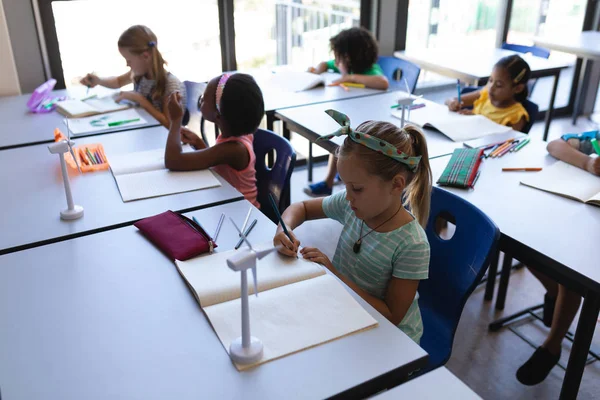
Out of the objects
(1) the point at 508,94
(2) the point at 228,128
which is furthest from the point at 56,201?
(1) the point at 508,94

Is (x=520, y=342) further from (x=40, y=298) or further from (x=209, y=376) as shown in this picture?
(x=40, y=298)

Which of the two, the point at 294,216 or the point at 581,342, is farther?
the point at 294,216

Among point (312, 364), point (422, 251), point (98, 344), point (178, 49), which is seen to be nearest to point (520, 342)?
point (422, 251)

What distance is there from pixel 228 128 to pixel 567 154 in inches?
48.2

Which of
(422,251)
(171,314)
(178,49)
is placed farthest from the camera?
(178,49)

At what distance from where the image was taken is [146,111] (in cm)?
261

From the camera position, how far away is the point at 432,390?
2.96ft

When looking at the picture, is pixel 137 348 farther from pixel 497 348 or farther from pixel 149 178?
pixel 497 348

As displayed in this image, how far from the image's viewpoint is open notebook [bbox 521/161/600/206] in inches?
68.6

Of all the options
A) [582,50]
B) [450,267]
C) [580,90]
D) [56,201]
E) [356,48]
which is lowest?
[580,90]

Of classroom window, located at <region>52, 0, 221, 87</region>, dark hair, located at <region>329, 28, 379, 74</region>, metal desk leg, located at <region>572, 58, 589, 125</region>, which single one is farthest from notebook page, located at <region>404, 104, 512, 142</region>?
metal desk leg, located at <region>572, 58, 589, 125</region>

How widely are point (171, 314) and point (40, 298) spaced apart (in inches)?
12.3

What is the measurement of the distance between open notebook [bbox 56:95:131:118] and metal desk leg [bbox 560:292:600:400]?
6.90 ft

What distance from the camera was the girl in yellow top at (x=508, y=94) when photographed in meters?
2.56
